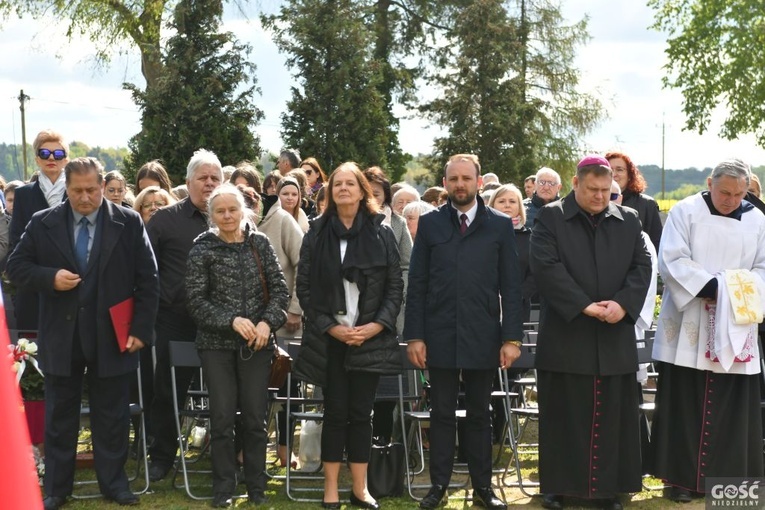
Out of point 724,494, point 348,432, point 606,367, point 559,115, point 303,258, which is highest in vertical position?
point 559,115

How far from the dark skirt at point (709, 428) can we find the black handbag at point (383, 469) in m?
1.80

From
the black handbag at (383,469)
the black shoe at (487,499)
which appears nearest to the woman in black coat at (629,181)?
the black shoe at (487,499)

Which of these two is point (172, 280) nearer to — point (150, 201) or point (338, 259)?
point (150, 201)

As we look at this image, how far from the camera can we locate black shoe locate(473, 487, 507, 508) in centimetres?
667

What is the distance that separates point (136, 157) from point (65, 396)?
10505 mm

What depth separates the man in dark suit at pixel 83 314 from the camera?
6.52m

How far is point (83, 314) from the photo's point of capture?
654 cm

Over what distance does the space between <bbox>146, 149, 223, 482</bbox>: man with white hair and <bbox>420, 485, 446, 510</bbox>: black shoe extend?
191 centimetres

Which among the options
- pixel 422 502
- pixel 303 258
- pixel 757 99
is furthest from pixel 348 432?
pixel 757 99

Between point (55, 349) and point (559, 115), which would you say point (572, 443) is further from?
point (559, 115)

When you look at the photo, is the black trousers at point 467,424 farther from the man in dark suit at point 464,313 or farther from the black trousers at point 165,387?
the black trousers at point 165,387

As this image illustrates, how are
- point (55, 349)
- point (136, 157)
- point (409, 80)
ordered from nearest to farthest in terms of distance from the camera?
point (55, 349)
point (136, 157)
point (409, 80)

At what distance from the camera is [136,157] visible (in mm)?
16656

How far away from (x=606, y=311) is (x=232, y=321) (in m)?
2.30
